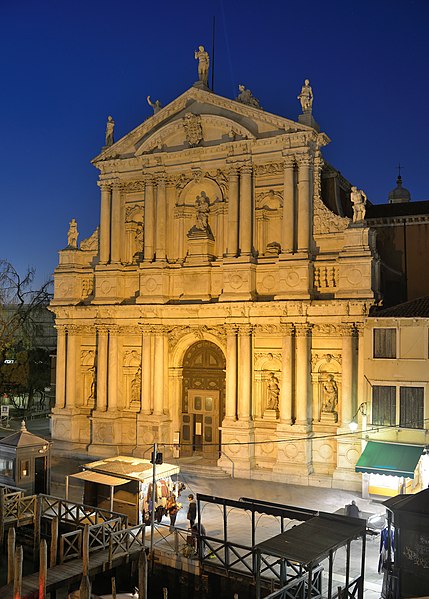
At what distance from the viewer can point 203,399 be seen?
30172 mm

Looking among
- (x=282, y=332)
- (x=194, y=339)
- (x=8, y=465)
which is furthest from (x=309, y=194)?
(x=8, y=465)

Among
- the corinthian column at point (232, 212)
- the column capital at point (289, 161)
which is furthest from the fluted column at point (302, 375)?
the column capital at point (289, 161)

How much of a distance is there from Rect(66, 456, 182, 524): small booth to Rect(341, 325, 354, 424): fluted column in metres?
7.81

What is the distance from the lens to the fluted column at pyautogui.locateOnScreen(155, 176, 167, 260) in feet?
100

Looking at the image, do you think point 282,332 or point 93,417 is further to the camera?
point 93,417

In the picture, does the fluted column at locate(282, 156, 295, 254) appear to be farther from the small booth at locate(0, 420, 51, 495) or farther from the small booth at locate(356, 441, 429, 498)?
the small booth at locate(0, 420, 51, 495)

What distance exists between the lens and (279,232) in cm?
2880

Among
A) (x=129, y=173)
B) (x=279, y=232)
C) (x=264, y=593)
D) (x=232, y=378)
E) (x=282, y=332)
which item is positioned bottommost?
(x=264, y=593)

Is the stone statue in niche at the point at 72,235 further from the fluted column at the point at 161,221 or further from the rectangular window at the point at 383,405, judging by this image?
the rectangular window at the point at 383,405

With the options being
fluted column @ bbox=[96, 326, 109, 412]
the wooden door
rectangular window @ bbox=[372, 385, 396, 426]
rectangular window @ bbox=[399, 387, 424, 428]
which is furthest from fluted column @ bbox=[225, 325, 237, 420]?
rectangular window @ bbox=[399, 387, 424, 428]

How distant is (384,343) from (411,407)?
2579 millimetres

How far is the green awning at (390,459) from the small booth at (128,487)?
675cm

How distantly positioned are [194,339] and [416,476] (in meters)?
11.7

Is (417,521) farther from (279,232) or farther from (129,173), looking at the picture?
(129,173)
